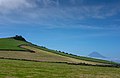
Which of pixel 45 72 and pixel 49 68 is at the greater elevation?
pixel 49 68

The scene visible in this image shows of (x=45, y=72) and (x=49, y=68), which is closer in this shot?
(x=45, y=72)

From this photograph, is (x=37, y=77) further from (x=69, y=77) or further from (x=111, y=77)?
(x=111, y=77)

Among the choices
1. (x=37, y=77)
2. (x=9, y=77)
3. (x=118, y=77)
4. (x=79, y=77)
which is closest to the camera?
(x=9, y=77)

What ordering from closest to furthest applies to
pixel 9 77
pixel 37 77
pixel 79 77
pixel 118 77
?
pixel 9 77 < pixel 37 77 < pixel 79 77 < pixel 118 77

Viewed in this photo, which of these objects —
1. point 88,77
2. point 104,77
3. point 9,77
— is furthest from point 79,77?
point 9,77

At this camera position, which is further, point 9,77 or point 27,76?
point 27,76

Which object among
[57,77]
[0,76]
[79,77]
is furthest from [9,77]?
[79,77]

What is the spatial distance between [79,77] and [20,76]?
10885 millimetres

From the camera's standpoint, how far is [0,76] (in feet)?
138

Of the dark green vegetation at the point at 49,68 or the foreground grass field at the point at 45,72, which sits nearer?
the foreground grass field at the point at 45,72

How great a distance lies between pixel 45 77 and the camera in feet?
148

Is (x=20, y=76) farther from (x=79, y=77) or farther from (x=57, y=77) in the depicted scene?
(x=79, y=77)

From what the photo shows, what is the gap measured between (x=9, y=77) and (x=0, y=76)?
4.91 feet

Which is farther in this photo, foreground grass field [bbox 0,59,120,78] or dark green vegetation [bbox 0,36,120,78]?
dark green vegetation [bbox 0,36,120,78]
